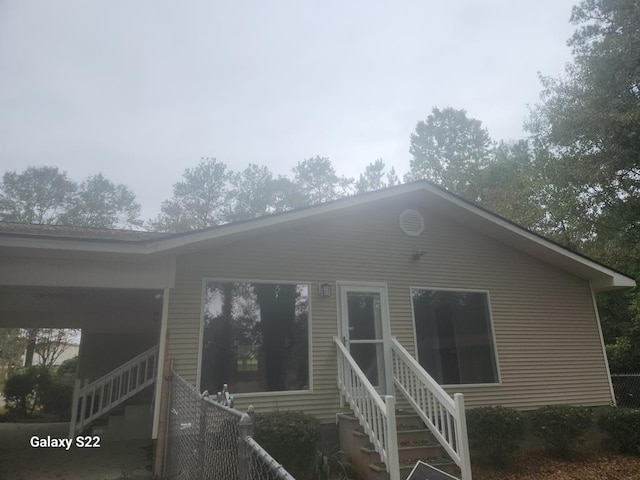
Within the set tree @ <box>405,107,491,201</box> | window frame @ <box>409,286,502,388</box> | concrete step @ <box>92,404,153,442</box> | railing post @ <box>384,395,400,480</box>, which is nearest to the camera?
railing post @ <box>384,395,400,480</box>

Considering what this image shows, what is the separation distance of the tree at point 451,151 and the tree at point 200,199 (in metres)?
12.9

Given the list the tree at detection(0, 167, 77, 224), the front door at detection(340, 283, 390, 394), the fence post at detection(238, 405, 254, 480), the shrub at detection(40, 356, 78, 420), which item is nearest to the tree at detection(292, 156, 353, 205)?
the tree at detection(0, 167, 77, 224)

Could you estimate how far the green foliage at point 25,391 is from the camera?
43.4ft

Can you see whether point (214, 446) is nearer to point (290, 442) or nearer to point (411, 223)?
point (290, 442)

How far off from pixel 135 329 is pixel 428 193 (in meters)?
7.81

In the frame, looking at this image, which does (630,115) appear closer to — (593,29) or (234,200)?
(593,29)

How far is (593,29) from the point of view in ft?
52.4

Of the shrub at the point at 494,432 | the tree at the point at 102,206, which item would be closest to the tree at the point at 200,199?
the tree at the point at 102,206

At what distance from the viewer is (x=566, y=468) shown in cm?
668

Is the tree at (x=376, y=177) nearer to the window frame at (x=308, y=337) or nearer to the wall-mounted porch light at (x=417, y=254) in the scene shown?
the wall-mounted porch light at (x=417, y=254)

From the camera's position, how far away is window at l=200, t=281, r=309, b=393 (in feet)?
21.0

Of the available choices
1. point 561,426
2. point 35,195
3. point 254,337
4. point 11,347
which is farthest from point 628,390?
point 35,195

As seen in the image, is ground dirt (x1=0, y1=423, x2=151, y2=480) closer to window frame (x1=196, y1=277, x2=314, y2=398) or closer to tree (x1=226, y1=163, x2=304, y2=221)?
window frame (x1=196, y1=277, x2=314, y2=398)

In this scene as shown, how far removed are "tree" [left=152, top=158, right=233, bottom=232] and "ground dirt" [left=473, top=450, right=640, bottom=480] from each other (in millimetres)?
24453
